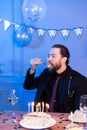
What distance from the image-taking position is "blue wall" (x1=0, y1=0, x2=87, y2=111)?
3.67 meters

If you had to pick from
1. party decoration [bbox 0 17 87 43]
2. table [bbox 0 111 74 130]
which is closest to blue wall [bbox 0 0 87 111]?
party decoration [bbox 0 17 87 43]

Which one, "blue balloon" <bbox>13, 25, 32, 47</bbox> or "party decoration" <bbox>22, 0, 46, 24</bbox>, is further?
"blue balloon" <bbox>13, 25, 32, 47</bbox>

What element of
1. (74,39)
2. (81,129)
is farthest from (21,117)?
(74,39)

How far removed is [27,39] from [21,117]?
1493 millimetres

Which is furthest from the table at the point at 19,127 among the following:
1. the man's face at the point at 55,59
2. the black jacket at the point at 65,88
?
the man's face at the point at 55,59

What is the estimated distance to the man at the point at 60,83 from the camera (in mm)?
2834

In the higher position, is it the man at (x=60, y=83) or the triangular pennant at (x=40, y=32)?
the triangular pennant at (x=40, y=32)

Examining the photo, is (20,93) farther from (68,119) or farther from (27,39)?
(68,119)

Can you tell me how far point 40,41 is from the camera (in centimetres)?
375

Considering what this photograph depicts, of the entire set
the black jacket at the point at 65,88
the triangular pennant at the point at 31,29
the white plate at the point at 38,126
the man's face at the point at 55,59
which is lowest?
the white plate at the point at 38,126

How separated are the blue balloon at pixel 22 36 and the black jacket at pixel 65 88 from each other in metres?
0.51

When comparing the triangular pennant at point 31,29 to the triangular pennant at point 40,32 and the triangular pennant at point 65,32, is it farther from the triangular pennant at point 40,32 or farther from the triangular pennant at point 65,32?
the triangular pennant at point 65,32

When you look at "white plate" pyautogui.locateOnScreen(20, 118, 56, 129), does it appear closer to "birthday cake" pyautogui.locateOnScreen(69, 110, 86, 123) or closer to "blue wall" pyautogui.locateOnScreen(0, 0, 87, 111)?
"birthday cake" pyautogui.locateOnScreen(69, 110, 86, 123)

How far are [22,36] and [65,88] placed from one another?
982 millimetres
